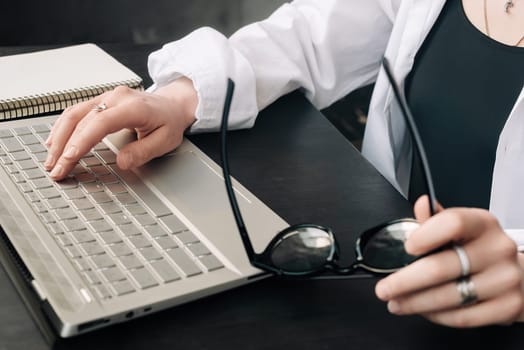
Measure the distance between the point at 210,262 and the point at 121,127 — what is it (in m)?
0.24

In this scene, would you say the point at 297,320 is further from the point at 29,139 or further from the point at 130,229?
the point at 29,139

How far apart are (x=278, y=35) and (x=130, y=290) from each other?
0.57m

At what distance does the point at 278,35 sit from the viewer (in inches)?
44.0

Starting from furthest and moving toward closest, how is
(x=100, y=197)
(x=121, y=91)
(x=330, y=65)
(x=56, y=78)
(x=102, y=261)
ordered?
(x=330, y=65), (x=56, y=78), (x=121, y=91), (x=100, y=197), (x=102, y=261)

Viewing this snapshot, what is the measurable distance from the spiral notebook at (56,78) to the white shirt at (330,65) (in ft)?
0.21

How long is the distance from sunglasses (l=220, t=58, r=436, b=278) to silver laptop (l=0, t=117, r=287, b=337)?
0.03 metres

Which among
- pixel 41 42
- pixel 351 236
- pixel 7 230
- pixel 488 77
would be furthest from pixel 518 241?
pixel 41 42

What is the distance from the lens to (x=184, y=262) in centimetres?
A: 69

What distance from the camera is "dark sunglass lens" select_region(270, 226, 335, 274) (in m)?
0.66

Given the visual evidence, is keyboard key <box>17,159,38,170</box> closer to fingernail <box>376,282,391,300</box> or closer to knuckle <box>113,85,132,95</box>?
knuckle <box>113,85,132,95</box>

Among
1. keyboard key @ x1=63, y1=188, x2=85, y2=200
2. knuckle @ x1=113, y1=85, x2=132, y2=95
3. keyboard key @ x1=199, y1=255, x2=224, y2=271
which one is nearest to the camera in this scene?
keyboard key @ x1=199, y1=255, x2=224, y2=271

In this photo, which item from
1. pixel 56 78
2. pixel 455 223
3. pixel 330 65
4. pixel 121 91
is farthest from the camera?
Answer: pixel 330 65

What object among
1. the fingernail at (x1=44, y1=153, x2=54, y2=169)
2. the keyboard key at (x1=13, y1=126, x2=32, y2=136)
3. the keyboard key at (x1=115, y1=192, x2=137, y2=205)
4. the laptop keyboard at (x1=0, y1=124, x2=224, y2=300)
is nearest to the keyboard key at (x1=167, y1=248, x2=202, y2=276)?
the laptop keyboard at (x1=0, y1=124, x2=224, y2=300)

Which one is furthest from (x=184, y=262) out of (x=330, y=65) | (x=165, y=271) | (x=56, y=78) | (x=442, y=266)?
(x=330, y=65)
